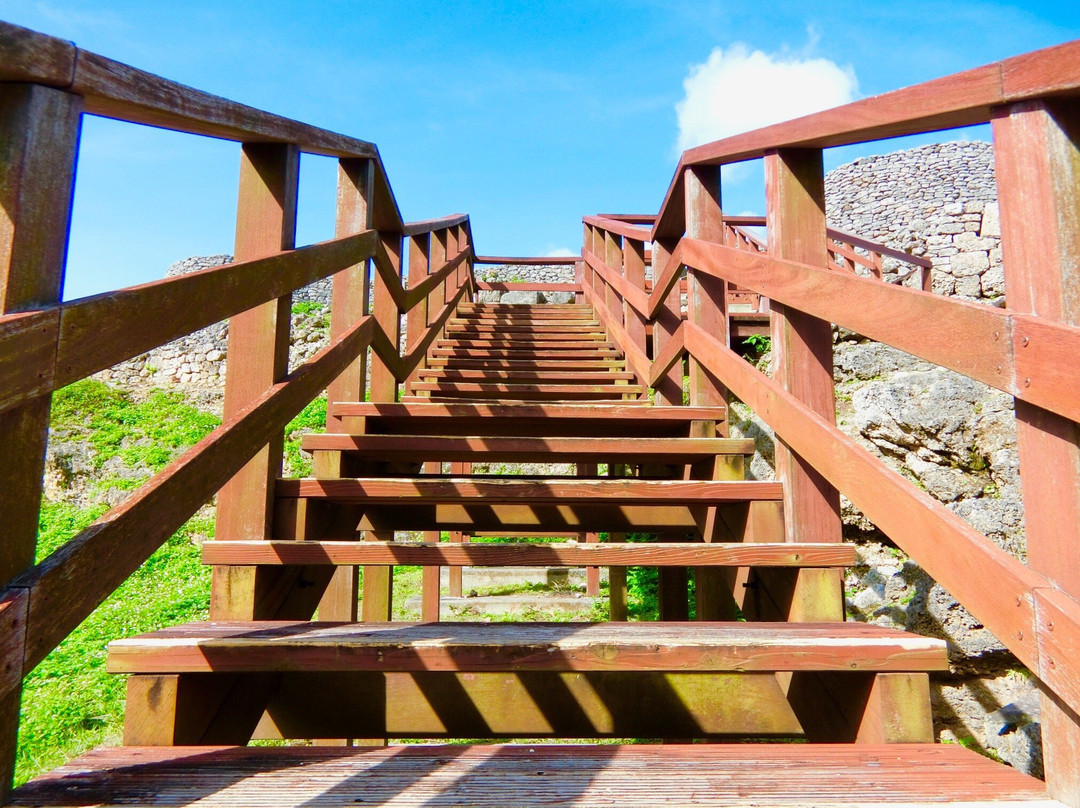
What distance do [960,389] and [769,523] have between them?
7.42 ft

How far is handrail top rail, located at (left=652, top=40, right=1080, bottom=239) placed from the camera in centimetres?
95

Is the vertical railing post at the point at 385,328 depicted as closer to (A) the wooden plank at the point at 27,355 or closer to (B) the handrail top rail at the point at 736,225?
(B) the handrail top rail at the point at 736,225

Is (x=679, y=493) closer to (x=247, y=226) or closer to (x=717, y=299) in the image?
(x=717, y=299)

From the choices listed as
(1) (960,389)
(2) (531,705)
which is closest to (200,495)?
(2) (531,705)

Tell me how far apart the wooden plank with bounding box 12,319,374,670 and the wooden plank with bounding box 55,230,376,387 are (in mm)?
202

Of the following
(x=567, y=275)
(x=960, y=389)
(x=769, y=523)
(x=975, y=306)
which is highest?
(x=567, y=275)

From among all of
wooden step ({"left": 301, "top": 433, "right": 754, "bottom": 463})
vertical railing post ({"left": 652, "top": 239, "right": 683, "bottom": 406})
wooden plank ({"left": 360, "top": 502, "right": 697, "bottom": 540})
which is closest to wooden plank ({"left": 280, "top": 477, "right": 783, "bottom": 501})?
wooden step ({"left": 301, "top": 433, "right": 754, "bottom": 463})

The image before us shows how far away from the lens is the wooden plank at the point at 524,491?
1939 millimetres

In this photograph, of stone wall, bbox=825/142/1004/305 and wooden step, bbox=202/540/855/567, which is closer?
wooden step, bbox=202/540/855/567

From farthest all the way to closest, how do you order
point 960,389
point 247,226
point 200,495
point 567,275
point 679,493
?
1. point 567,275
2. point 960,389
3. point 679,493
4. point 247,226
5. point 200,495

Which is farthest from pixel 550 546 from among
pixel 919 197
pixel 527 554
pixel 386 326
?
pixel 919 197

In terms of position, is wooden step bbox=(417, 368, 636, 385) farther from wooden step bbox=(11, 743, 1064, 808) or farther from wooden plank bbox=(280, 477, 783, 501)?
wooden step bbox=(11, 743, 1064, 808)

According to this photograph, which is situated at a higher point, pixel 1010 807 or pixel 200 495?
pixel 200 495

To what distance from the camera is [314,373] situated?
203 centimetres
